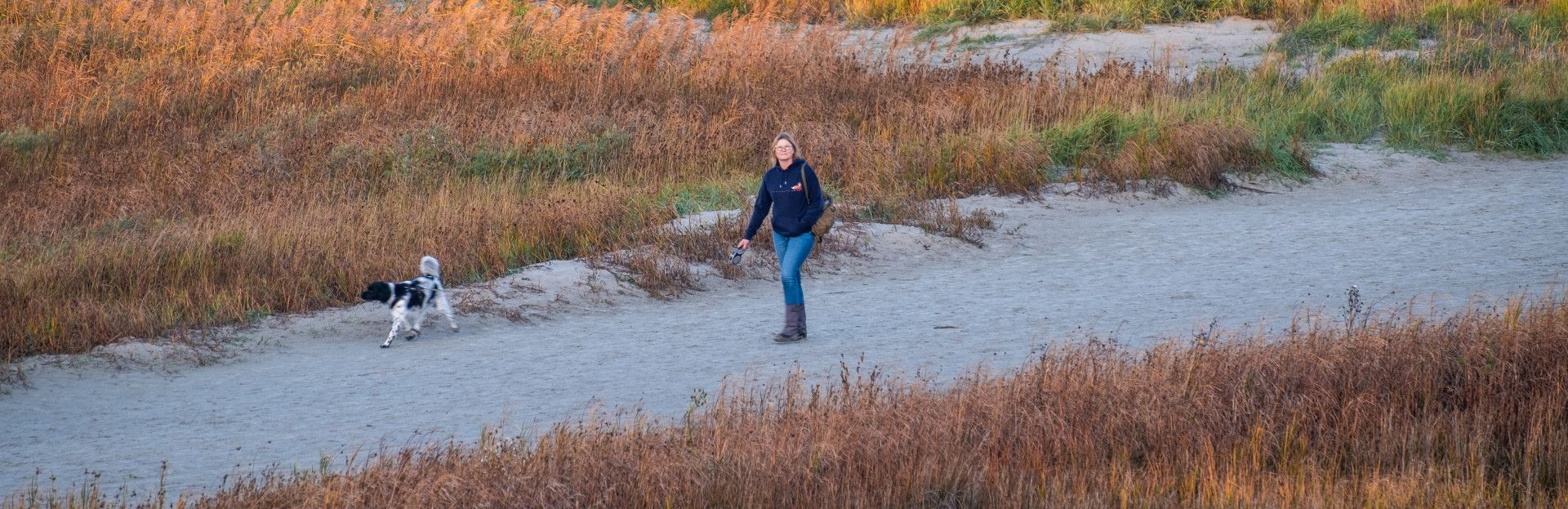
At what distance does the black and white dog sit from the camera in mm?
9141

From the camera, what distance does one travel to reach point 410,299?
920cm

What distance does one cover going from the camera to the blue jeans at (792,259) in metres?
8.93

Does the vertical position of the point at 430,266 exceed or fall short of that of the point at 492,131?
it falls short

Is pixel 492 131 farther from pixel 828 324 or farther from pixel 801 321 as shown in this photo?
pixel 801 321

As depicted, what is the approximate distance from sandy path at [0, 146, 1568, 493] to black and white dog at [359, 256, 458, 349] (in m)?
0.18

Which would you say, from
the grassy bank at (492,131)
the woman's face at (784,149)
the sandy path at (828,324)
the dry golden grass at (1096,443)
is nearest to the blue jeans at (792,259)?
the sandy path at (828,324)

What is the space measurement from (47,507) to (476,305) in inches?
192

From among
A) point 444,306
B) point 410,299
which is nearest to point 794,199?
point 444,306

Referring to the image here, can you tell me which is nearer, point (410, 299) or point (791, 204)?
point (791, 204)

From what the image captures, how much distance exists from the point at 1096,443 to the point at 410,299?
5.23 metres

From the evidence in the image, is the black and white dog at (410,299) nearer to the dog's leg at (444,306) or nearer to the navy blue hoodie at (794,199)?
the dog's leg at (444,306)

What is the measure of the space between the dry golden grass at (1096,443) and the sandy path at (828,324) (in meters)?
0.88

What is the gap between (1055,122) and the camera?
16219 mm

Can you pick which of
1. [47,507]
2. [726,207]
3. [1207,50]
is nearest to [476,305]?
[726,207]
